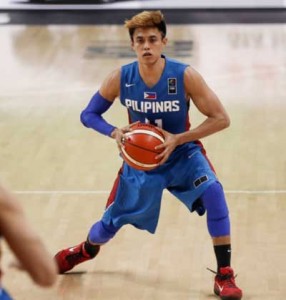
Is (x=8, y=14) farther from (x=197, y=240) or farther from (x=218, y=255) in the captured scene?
(x=218, y=255)

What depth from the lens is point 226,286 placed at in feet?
18.6

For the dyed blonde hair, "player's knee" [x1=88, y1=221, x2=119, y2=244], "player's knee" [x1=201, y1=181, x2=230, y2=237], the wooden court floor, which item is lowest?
the wooden court floor

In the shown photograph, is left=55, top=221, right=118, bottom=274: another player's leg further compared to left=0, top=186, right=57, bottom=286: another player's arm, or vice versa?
left=55, top=221, right=118, bottom=274: another player's leg

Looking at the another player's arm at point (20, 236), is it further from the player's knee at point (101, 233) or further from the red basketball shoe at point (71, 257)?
the red basketball shoe at point (71, 257)

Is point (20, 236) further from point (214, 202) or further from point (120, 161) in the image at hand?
point (120, 161)

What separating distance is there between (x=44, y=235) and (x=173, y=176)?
150 centimetres

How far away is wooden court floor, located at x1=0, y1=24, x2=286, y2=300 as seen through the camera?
6.05 meters

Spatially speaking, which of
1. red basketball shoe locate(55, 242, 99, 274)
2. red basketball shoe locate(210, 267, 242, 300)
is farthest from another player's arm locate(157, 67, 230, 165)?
red basketball shoe locate(55, 242, 99, 274)

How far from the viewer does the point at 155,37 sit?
539cm

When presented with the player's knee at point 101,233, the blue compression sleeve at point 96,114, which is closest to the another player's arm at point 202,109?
the blue compression sleeve at point 96,114

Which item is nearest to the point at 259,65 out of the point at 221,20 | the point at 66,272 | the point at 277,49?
the point at 277,49

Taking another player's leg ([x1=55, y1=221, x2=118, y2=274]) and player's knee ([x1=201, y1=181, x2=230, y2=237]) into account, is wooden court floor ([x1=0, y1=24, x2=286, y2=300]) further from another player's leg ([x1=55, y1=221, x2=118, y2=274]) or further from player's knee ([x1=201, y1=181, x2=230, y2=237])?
player's knee ([x1=201, y1=181, x2=230, y2=237])

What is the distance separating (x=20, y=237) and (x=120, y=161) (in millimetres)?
5580

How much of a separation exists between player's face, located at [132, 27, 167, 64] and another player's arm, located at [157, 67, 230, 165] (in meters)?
0.23
